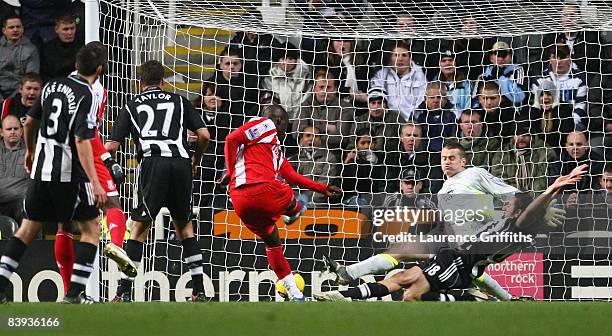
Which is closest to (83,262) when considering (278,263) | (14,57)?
(278,263)

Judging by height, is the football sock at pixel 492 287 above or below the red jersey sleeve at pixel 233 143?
below

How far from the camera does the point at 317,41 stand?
478 inches

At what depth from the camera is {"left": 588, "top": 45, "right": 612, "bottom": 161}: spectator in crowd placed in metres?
11.7

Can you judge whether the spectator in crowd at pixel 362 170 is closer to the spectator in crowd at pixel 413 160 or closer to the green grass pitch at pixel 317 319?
the spectator in crowd at pixel 413 160

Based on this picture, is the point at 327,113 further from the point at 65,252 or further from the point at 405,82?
the point at 65,252

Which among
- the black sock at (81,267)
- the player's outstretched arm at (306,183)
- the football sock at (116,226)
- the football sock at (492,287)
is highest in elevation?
the player's outstretched arm at (306,183)

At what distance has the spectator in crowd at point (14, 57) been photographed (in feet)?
40.1

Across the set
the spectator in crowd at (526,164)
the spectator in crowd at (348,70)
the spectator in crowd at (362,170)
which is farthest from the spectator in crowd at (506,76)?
the spectator in crowd at (362,170)

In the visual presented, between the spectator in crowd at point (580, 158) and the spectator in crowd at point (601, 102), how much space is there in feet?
0.58

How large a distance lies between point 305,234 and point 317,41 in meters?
2.46

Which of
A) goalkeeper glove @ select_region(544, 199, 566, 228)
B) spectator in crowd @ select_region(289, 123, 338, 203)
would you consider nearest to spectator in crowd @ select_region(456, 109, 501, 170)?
spectator in crowd @ select_region(289, 123, 338, 203)

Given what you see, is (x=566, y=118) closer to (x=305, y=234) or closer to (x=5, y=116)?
(x=305, y=234)

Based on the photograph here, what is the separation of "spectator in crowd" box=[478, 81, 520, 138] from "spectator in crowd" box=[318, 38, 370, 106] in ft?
4.22

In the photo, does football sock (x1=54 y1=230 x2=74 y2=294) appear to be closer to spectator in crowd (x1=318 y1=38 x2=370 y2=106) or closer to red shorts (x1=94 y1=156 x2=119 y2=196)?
red shorts (x1=94 y1=156 x2=119 y2=196)
